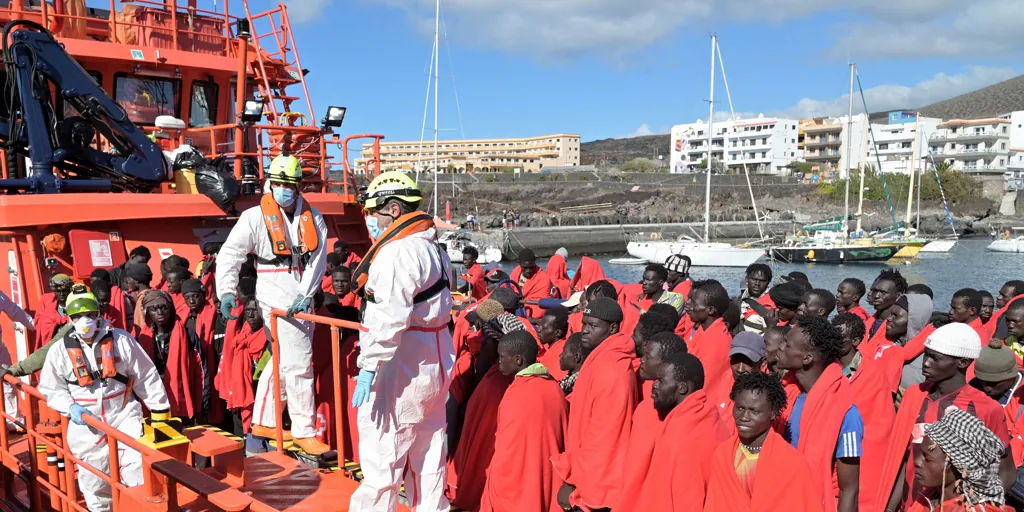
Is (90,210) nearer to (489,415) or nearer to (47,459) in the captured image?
(47,459)

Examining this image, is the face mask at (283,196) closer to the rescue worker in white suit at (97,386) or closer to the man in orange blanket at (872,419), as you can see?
the rescue worker in white suit at (97,386)

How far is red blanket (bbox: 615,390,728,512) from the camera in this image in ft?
11.5

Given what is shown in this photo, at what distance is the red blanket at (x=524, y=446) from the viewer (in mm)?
4281

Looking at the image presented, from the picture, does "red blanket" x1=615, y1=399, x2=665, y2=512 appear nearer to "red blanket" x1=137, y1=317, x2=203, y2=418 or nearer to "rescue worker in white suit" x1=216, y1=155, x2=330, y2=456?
"rescue worker in white suit" x1=216, y1=155, x2=330, y2=456

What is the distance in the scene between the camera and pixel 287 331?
16.0 ft

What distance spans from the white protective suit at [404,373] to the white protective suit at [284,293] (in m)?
1.23

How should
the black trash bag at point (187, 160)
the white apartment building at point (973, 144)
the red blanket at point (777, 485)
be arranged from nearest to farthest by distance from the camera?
1. the red blanket at point (777, 485)
2. the black trash bag at point (187, 160)
3. the white apartment building at point (973, 144)

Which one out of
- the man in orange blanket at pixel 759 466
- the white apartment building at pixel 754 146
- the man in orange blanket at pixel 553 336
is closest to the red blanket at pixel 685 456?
the man in orange blanket at pixel 759 466

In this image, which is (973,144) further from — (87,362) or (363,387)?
(87,362)

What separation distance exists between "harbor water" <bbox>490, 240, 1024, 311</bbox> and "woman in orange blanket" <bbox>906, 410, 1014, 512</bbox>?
92.1 ft

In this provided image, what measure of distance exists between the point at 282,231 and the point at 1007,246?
5202 centimetres

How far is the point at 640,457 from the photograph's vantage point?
374 cm

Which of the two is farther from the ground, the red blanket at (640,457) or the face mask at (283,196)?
the face mask at (283,196)

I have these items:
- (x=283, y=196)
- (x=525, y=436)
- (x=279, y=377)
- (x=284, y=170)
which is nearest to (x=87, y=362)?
(x=279, y=377)
